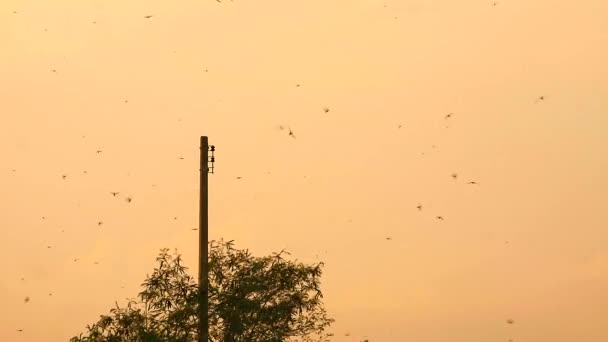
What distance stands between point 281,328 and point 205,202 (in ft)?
13.4

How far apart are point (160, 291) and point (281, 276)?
3.38m

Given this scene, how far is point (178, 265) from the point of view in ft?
96.0

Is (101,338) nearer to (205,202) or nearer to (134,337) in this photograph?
(134,337)

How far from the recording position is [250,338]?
29016 millimetres

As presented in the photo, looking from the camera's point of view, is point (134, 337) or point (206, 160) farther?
point (206, 160)

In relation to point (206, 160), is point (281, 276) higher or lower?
lower

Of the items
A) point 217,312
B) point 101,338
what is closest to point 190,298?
point 217,312

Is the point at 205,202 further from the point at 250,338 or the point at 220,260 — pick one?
the point at 250,338

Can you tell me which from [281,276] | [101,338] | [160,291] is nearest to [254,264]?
[281,276]

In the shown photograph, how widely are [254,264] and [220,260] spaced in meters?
0.98

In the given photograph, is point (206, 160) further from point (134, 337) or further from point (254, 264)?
point (134, 337)

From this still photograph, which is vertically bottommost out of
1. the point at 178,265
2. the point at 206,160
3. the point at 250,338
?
the point at 250,338

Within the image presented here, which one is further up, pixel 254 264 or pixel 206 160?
pixel 206 160

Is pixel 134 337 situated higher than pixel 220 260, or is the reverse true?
pixel 220 260
